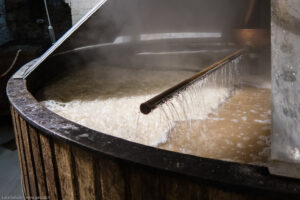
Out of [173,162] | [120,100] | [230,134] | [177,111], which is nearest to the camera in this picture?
[173,162]

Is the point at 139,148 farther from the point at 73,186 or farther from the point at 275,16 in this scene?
the point at 275,16

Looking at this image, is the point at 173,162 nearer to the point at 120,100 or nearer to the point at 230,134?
the point at 230,134

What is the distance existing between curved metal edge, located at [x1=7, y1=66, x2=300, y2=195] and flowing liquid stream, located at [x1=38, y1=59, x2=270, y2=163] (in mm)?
761

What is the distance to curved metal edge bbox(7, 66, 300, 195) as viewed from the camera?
0.91m

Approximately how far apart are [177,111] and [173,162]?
1.82 metres

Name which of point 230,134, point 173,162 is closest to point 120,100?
point 230,134

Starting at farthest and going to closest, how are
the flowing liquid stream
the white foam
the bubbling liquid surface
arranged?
1. the white foam
2. the flowing liquid stream
3. the bubbling liquid surface

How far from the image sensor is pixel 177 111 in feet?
9.37

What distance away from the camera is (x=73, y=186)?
4.41ft

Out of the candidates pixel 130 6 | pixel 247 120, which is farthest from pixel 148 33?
pixel 247 120

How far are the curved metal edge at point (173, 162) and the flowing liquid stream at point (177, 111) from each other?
76 centimetres

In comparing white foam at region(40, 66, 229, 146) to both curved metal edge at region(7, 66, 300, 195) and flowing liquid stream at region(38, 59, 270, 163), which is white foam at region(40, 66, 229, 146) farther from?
curved metal edge at region(7, 66, 300, 195)

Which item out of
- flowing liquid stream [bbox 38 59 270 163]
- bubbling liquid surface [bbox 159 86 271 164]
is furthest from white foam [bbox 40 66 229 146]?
bubbling liquid surface [bbox 159 86 271 164]

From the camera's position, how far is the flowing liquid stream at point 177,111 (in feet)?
7.28
